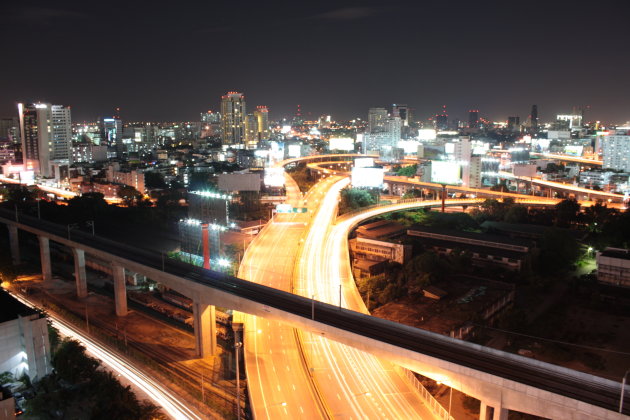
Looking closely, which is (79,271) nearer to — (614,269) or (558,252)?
(558,252)

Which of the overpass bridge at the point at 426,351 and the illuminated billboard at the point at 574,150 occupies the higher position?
the illuminated billboard at the point at 574,150

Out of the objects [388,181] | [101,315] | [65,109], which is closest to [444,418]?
[101,315]

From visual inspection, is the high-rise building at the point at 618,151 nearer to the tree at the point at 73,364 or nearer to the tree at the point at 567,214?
the tree at the point at 567,214

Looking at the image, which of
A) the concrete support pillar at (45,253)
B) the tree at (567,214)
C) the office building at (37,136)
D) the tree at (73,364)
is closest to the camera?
the tree at (73,364)

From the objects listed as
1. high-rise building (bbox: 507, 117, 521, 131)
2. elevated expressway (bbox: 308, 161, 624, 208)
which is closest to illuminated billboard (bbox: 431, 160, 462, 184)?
elevated expressway (bbox: 308, 161, 624, 208)

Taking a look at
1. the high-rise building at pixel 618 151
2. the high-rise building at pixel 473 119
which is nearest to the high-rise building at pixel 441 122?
the high-rise building at pixel 473 119

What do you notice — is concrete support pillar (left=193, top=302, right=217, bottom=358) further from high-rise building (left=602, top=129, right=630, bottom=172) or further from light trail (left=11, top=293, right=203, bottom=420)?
high-rise building (left=602, top=129, right=630, bottom=172)
